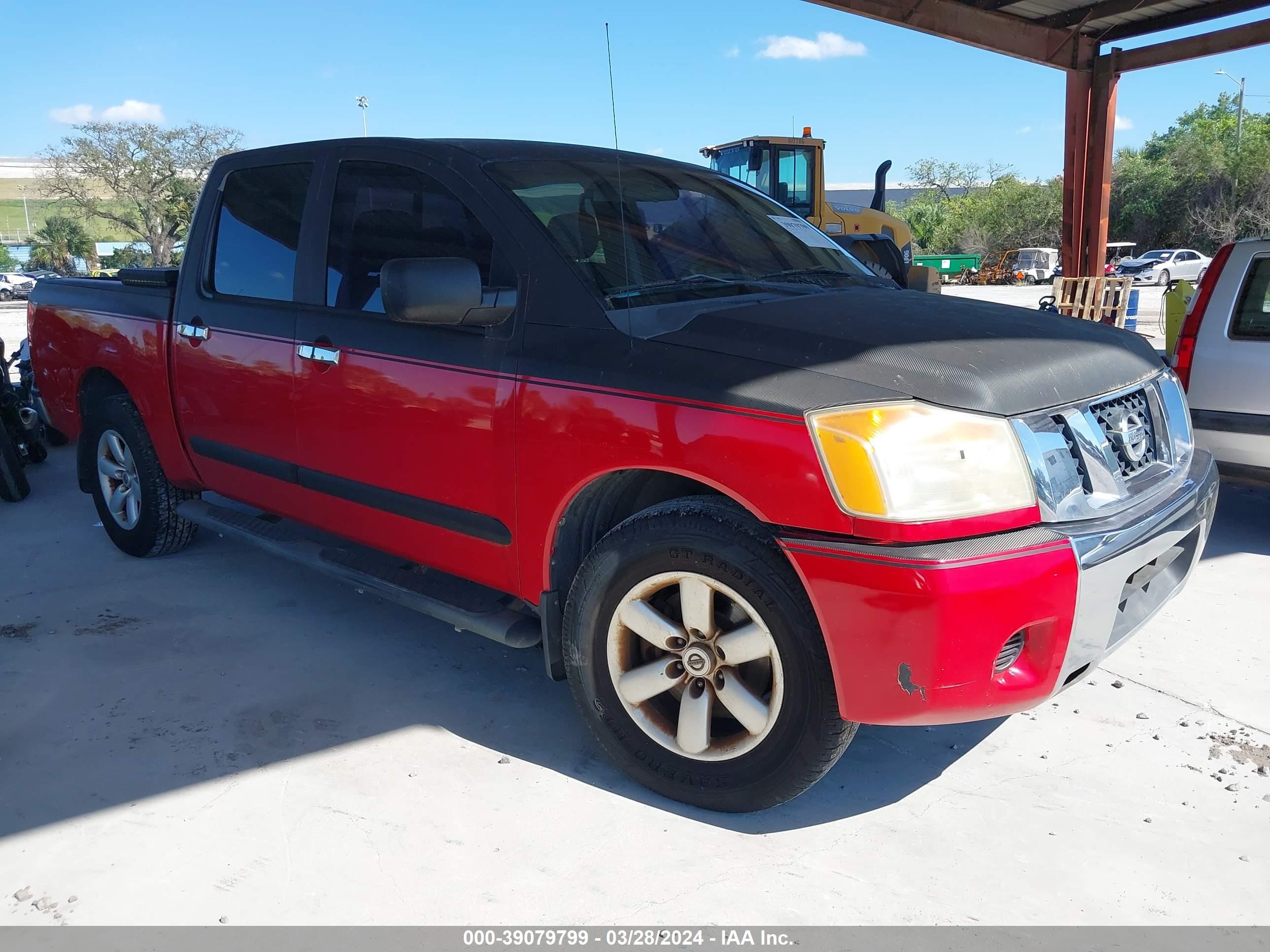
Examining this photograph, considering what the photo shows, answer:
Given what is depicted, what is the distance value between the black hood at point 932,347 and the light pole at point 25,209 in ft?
303

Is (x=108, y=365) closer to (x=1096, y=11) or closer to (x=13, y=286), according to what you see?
(x=1096, y=11)

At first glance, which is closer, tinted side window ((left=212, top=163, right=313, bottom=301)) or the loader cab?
tinted side window ((left=212, top=163, right=313, bottom=301))

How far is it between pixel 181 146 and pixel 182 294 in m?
62.7

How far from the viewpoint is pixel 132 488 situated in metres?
4.75

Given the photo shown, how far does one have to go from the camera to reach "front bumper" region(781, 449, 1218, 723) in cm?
214

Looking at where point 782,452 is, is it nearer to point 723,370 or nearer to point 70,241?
point 723,370

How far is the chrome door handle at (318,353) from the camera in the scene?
10.8 feet

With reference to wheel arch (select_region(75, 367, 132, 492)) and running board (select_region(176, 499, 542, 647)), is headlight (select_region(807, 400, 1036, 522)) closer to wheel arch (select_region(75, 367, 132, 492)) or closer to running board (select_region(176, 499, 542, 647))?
running board (select_region(176, 499, 542, 647))

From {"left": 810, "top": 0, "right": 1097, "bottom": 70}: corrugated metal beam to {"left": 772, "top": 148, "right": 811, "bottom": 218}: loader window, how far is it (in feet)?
15.8

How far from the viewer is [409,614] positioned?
4.11m

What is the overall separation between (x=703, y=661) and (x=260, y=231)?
2542 mm

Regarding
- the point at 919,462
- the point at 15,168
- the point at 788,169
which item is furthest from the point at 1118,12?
the point at 15,168

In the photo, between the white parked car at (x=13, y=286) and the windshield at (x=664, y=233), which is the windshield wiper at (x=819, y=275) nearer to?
the windshield at (x=664, y=233)

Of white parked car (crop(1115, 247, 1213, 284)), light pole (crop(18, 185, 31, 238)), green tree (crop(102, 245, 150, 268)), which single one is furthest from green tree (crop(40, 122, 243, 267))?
white parked car (crop(1115, 247, 1213, 284))
